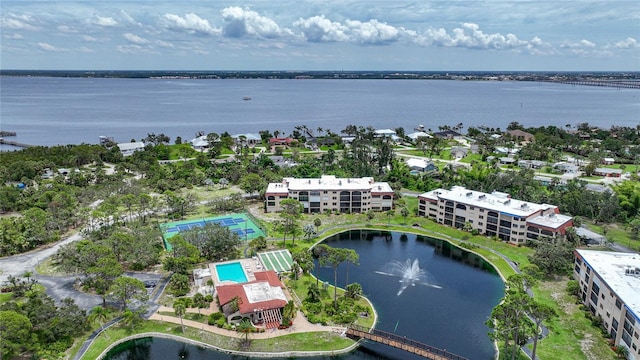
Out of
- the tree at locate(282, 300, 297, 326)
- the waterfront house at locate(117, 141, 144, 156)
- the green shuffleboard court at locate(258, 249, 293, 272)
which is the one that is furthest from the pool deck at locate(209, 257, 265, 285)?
the waterfront house at locate(117, 141, 144, 156)

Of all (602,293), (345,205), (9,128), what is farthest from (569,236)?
(9,128)

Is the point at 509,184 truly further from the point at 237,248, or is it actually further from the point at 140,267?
the point at 140,267

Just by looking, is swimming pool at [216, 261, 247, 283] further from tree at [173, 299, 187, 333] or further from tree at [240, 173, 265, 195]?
tree at [240, 173, 265, 195]

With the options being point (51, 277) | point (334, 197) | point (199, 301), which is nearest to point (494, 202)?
point (334, 197)

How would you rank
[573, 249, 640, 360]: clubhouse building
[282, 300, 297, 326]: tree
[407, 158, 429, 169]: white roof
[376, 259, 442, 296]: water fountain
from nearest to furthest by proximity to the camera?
[573, 249, 640, 360]: clubhouse building
[282, 300, 297, 326]: tree
[376, 259, 442, 296]: water fountain
[407, 158, 429, 169]: white roof

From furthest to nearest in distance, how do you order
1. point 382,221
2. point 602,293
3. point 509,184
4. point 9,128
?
point 9,128, point 509,184, point 382,221, point 602,293

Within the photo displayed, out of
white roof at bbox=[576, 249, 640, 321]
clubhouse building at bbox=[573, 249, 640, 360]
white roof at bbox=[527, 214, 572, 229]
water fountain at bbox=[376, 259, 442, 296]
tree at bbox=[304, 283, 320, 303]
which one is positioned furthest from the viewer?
white roof at bbox=[527, 214, 572, 229]

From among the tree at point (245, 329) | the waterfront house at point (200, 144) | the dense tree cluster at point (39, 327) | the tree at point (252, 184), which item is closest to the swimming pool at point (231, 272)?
the tree at point (245, 329)
